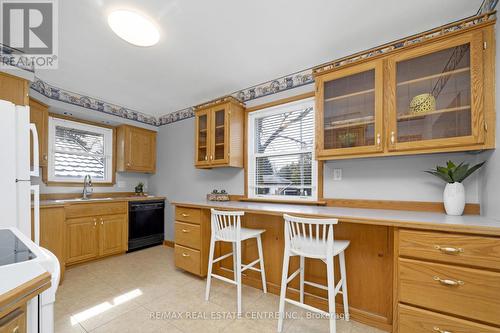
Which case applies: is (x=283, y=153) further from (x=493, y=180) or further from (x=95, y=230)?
(x=95, y=230)

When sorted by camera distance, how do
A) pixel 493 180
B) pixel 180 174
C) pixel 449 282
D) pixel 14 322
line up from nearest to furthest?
pixel 14 322
pixel 449 282
pixel 493 180
pixel 180 174

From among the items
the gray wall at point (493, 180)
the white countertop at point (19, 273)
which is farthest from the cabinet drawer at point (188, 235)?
the gray wall at point (493, 180)

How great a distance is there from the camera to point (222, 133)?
9.41ft

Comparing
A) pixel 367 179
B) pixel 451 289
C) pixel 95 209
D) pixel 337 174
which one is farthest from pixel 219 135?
pixel 451 289

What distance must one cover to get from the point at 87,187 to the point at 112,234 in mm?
921

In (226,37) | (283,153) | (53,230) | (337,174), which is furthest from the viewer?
(283,153)

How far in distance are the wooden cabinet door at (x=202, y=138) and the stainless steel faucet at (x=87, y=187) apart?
189 centimetres

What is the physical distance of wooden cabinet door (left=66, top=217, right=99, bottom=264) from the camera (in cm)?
282

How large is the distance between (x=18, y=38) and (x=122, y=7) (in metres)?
1.24

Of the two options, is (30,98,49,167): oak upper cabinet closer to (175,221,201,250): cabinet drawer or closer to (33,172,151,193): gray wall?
(33,172,151,193): gray wall

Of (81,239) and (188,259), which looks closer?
(188,259)

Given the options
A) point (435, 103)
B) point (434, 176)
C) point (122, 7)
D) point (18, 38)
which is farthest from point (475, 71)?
point (18, 38)

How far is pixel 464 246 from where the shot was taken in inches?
47.1

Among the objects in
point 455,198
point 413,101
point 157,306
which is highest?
point 413,101
